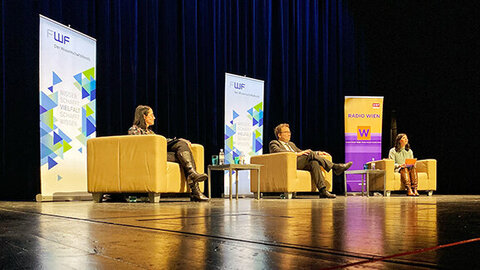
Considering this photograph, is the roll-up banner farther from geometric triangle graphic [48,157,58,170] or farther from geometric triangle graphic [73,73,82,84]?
geometric triangle graphic [48,157,58,170]

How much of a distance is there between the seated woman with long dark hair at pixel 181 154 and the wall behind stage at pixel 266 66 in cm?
161

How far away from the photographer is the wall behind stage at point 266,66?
5109mm

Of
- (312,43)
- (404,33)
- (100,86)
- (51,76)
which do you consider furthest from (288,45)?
(51,76)

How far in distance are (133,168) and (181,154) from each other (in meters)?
0.44

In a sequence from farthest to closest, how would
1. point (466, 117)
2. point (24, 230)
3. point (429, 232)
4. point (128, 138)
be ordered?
point (466, 117) < point (128, 138) < point (24, 230) < point (429, 232)

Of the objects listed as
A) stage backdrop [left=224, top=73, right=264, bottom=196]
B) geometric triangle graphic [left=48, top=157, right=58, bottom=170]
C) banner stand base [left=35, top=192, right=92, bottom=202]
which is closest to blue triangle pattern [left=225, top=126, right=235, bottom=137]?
stage backdrop [left=224, top=73, right=264, bottom=196]

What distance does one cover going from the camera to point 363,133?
7.74m

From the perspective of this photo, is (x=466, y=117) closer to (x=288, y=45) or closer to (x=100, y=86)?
(x=288, y=45)

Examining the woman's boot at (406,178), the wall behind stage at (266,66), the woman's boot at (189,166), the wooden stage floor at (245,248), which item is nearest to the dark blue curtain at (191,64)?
the wall behind stage at (266,66)

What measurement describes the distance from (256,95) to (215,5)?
1.55 meters

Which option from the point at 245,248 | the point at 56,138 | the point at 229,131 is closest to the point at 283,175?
the point at 229,131

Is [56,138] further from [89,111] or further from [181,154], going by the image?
[181,154]

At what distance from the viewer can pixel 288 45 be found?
26.9 feet

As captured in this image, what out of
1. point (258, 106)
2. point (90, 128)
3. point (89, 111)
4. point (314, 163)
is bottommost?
point (314, 163)
